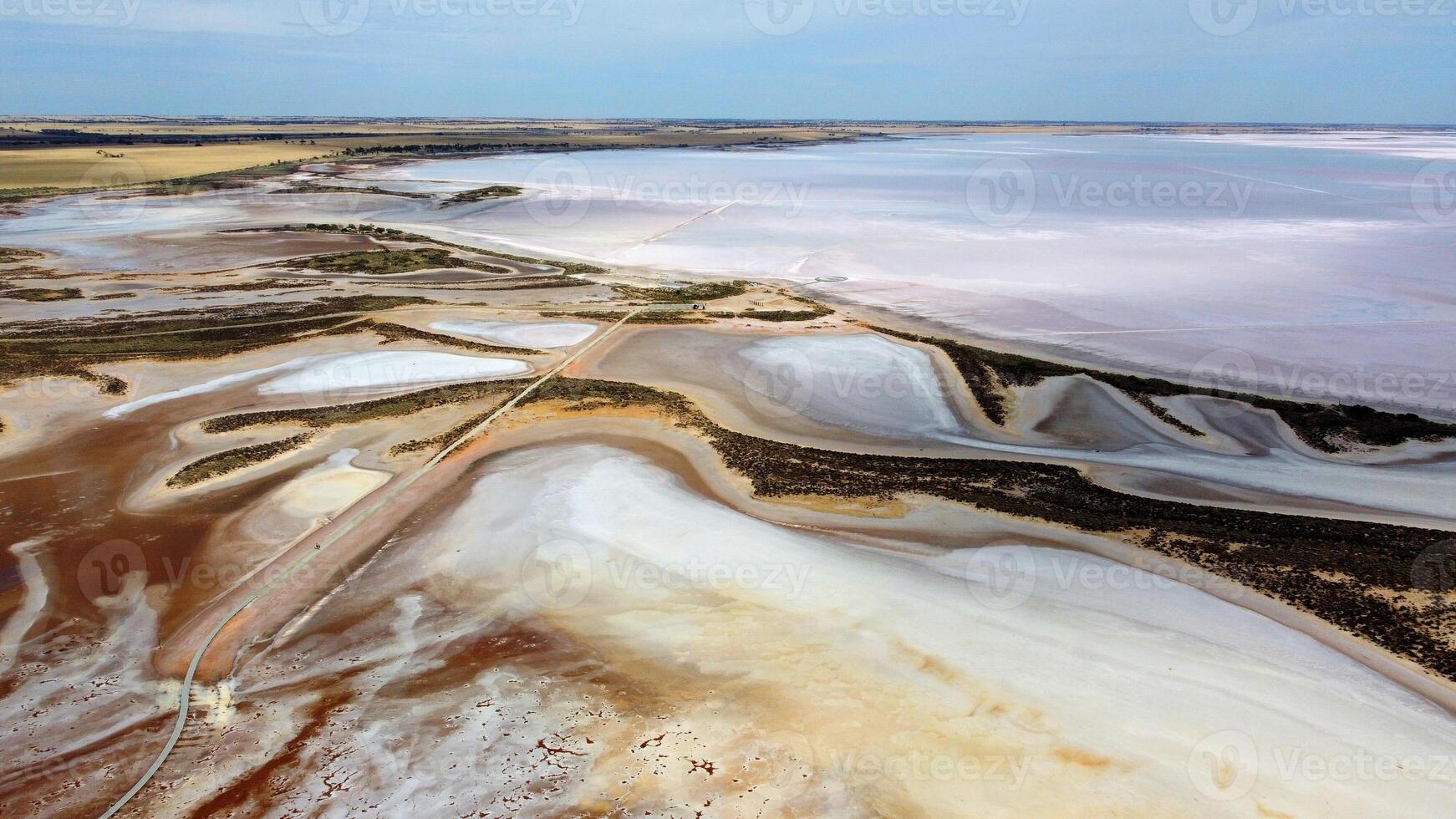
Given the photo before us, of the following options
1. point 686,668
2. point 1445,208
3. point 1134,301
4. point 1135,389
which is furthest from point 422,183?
point 1445,208

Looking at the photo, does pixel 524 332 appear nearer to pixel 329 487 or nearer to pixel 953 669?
pixel 329 487

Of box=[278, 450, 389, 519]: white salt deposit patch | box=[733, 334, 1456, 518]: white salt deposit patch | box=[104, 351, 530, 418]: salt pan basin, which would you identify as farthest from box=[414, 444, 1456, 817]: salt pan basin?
box=[104, 351, 530, 418]: salt pan basin

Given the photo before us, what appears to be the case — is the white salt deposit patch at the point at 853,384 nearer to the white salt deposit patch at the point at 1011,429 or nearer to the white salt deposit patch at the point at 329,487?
the white salt deposit patch at the point at 1011,429

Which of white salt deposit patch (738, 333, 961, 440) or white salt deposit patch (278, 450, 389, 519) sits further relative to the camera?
white salt deposit patch (738, 333, 961, 440)

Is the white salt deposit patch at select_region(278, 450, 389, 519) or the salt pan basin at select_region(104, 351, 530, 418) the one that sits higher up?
the salt pan basin at select_region(104, 351, 530, 418)

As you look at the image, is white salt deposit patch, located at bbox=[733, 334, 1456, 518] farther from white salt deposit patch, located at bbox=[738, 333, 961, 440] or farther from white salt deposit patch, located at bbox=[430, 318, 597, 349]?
white salt deposit patch, located at bbox=[430, 318, 597, 349]
